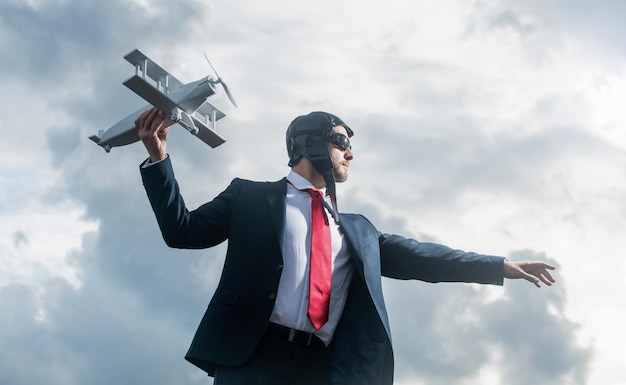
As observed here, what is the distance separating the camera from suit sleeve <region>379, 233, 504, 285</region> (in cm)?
732

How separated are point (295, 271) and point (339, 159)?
4.88 feet

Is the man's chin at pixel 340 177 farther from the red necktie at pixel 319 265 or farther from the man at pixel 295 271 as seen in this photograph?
the red necktie at pixel 319 265

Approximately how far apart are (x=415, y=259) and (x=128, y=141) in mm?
3298

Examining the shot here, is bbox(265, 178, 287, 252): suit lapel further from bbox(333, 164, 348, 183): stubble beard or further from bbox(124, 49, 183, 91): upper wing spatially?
bbox(124, 49, 183, 91): upper wing

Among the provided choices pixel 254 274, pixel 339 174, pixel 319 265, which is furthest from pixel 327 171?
pixel 254 274

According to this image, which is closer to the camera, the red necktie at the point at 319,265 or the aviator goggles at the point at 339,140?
the red necktie at the point at 319,265

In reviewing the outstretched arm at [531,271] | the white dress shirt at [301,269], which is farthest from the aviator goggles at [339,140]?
the outstretched arm at [531,271]

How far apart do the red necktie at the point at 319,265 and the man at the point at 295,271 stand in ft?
0.03

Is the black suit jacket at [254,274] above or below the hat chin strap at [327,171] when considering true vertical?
below

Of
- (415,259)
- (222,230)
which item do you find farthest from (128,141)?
(415,259)

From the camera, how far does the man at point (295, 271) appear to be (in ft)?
20.0

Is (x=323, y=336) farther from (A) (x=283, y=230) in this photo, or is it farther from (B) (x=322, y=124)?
(B) (x=322, y=124)

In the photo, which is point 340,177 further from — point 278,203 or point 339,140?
point 278,203

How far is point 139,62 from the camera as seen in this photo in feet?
23.5
